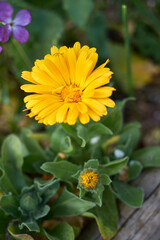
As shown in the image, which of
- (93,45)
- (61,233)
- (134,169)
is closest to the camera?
(61,233)

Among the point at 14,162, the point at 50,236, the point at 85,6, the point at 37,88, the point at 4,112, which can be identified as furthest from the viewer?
the point at 4,112

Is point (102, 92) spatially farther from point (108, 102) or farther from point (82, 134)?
point (82, 134)

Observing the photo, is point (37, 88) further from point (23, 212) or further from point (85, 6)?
point (85, 6)

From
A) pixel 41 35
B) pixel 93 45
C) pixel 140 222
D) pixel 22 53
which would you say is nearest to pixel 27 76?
pixel 140 222

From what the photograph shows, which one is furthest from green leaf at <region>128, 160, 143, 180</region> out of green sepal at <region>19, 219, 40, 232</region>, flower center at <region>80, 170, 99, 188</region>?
green sepal at <region>19, 219, 40, 232</region>

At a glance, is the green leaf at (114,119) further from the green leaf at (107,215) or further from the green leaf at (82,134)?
the green leaf at (107,215)

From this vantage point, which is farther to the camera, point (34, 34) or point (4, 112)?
point (4, 112)

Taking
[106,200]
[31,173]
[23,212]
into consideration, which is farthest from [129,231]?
[31,173]
